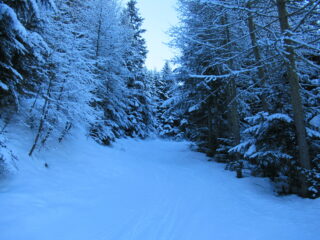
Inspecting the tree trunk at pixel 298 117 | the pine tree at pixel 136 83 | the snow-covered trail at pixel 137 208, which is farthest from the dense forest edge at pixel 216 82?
the pine tree at pixel 136 83

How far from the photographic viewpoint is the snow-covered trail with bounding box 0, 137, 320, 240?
3.45m

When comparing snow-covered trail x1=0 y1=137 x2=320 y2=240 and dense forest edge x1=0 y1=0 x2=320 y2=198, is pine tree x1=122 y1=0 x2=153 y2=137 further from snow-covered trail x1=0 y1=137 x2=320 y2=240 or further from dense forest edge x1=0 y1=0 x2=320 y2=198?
snow-covered trail x1=0 y1=137 x2=320 y2=240

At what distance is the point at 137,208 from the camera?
15.5ft

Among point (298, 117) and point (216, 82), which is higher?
point (216, 82)

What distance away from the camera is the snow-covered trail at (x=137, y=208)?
11.3 ft

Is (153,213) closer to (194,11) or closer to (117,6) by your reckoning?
(194,11)

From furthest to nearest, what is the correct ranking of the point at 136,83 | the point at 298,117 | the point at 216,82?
the point at 136,83
the point at 216,82
the point at 298,117

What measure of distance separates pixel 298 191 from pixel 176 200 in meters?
3.60

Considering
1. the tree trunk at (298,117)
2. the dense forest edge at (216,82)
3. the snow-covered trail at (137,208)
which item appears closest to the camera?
the snow-covered trail at (137,208)

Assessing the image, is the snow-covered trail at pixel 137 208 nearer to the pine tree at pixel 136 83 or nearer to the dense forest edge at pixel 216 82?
the dense forest edge at pixel 216 82

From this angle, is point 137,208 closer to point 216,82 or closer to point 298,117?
point 298,117

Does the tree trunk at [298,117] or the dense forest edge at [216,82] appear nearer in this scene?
the dense forest edge at [216,82]

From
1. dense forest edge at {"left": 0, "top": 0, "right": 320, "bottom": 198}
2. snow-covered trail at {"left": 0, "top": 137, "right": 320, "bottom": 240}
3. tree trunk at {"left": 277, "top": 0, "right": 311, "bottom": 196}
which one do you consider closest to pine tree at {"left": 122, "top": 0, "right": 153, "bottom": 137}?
dense forest edge at {"left": 0, "top": 0, "right": 320, "bottom": 198}

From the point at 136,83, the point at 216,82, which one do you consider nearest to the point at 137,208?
the point at 216,82
